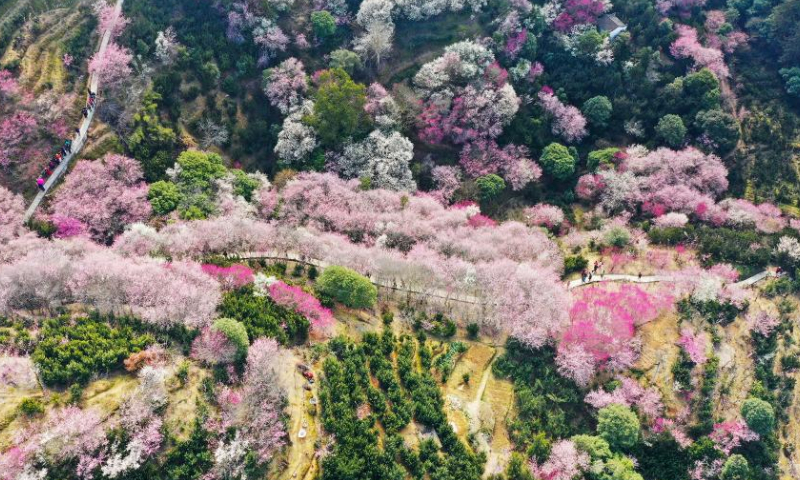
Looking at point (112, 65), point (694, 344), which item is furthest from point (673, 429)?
point (112, 65)

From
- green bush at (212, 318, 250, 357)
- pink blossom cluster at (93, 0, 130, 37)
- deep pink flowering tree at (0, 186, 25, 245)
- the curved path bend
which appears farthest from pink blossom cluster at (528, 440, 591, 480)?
pink blossom cluster at (93, 0, 130, 37)

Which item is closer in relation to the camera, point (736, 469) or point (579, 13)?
point (736, 469)

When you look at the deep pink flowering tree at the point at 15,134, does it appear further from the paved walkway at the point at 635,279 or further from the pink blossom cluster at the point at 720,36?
the pink blossom cluster at the point at 720,36

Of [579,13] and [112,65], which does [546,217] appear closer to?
[579,13]

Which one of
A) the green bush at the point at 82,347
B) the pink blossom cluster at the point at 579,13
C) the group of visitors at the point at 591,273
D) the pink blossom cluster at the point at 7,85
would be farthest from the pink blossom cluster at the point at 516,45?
the pink blossom cluster at the point at 7,85

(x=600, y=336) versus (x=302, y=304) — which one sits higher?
(x=302, y=304)

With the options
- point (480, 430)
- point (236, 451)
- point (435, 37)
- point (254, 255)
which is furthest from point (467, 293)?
point (435, 37)

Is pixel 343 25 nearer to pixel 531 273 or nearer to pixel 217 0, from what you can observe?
pixel 217 0
